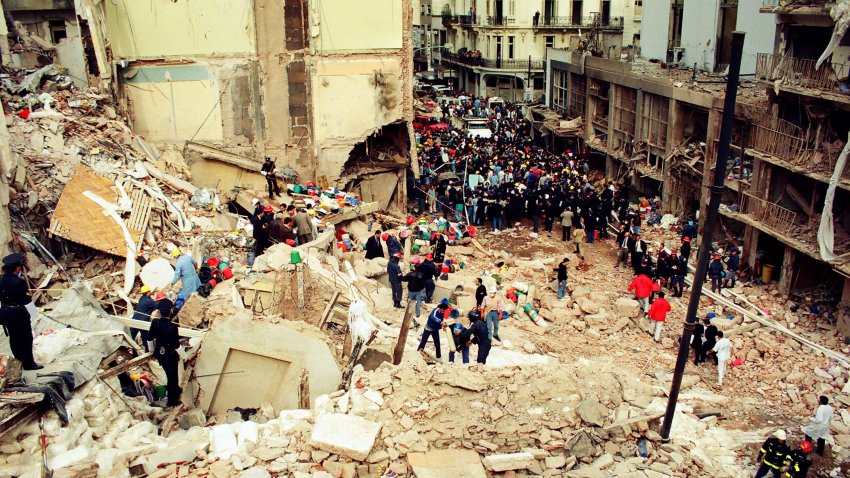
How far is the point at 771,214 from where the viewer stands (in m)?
19.6

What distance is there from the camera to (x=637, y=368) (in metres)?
15.5

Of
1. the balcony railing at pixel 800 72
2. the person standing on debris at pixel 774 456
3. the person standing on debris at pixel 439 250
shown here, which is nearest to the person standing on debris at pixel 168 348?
the person standing on debris at pixel 774 456

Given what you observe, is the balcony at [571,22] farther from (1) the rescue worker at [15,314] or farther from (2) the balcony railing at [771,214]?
(1) the rescue worker at [15,314]

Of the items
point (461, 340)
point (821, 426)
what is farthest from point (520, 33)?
point (821, 426)

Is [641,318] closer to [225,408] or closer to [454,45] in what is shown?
[225,408]

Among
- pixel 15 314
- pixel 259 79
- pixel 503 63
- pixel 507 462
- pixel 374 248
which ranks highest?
pixel 259 79

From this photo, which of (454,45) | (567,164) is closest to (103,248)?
(567,164)

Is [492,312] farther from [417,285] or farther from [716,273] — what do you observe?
[716,273]

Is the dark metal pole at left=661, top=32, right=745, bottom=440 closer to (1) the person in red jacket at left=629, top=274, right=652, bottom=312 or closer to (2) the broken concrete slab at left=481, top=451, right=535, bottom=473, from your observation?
(2) the broken concrete slab at left=481, top=451, right=535, bottom=473

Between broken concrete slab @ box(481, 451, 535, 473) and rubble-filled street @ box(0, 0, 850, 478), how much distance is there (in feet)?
0.12

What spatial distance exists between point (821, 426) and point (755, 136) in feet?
33.1

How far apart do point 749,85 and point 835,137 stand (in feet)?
22.2

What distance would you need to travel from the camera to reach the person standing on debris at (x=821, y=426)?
1234cm

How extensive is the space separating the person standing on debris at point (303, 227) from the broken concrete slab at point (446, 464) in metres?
10.3
